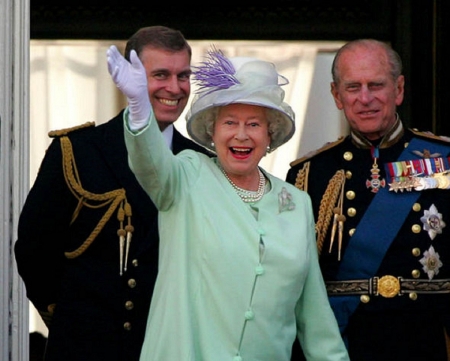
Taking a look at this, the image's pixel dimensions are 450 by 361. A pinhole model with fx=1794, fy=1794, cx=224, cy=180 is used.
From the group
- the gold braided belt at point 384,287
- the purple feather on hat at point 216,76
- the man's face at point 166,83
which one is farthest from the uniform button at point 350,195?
the purple feather on hat at point 216,76

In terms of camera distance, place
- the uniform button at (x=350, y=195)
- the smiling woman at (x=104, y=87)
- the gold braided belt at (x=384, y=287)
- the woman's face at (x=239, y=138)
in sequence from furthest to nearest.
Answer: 1. the smiling woman at (x=104, y=87)
2. the uniform button at (x=350, y=195)
3. the gold braided belt at (x=384, y=287)
4. the woman's face at (x=239, y=138)

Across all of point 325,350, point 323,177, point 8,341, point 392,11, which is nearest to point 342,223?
point 323,177

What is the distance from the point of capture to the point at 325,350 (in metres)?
5.20

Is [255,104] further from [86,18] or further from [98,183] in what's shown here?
[86,18]

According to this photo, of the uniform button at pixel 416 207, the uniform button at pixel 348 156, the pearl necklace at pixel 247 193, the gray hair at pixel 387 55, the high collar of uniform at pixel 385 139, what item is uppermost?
the gray hair at pixel 387 55

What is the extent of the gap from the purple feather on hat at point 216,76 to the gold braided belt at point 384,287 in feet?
3.19

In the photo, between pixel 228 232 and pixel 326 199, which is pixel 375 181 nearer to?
pixel 326 199

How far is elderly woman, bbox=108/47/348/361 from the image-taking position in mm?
4859

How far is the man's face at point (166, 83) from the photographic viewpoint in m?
5.75

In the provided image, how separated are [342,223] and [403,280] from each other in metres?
0.27

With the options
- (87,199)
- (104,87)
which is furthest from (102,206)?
(104,87)

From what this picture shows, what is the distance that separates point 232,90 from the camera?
5043 mm

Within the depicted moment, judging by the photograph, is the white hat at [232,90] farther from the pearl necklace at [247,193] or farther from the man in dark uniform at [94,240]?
the man in dark uniform at [94,240]

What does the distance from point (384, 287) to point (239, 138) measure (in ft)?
3.17
